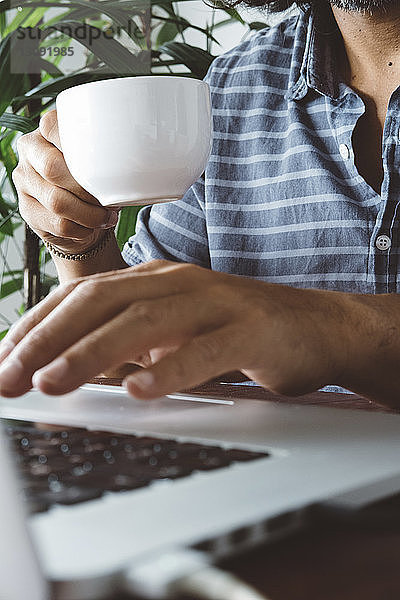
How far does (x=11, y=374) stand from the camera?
451 millimetres

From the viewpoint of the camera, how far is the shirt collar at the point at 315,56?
105 cm

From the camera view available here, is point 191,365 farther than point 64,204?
No

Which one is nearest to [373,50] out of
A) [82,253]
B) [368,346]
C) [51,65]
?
[82,253]

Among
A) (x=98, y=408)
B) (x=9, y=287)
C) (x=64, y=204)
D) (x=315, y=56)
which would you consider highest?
(x=315, y=56)

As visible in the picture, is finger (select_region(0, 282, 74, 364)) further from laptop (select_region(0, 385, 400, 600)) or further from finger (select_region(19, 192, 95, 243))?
finger (select_region(19, 192, 95, 243))

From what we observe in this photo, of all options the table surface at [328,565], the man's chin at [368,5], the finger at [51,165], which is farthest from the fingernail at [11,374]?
the man's chin at [368,5]

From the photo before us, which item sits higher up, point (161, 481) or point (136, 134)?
point (136, 134)

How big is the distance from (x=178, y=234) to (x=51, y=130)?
355mm

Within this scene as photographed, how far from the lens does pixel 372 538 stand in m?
0.30

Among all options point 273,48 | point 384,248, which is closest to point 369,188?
point 384,248

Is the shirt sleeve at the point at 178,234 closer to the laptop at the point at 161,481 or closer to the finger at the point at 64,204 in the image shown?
the finger at the point at 64,204

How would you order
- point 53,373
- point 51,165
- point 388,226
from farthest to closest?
point 388,226 < point 51,165 < point 53,373

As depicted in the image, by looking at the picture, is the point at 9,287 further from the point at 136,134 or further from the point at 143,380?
the point at 143,380

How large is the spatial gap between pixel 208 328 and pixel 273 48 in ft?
2.57
